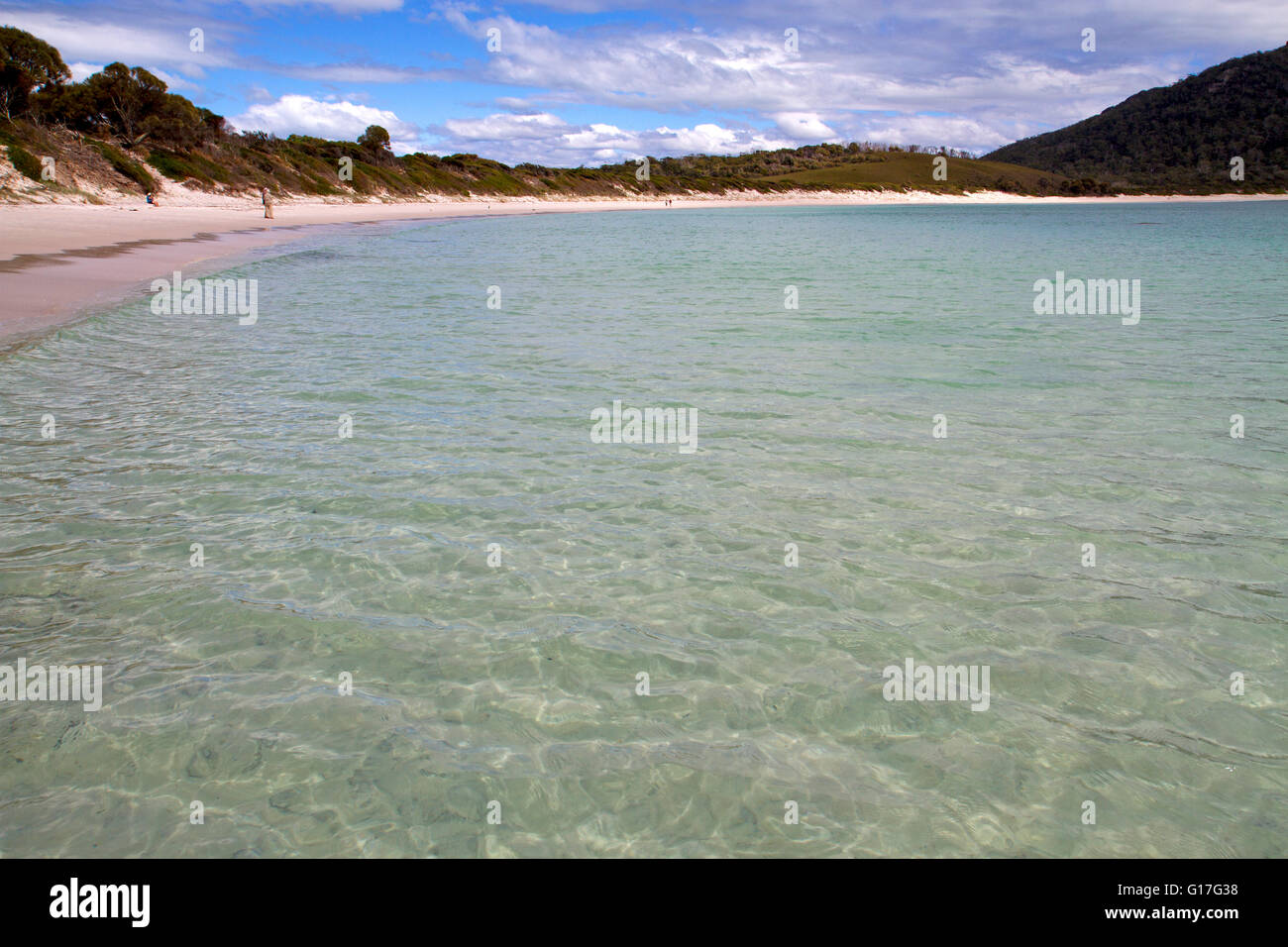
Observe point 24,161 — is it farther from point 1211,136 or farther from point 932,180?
point 1211,136

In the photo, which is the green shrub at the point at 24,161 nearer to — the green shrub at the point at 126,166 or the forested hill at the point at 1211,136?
the green shrub at the point at 126,166

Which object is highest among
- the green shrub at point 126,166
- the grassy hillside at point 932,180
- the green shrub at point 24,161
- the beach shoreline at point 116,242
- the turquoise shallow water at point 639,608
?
the grassy hillside at point 932,180

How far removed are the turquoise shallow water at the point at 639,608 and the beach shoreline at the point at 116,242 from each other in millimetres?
5893

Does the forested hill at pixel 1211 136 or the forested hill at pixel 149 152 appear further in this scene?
the forested hill at pixel 1211 136

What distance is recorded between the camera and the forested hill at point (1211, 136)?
516ft

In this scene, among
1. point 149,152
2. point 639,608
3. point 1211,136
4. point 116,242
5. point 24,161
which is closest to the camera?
point 639,608

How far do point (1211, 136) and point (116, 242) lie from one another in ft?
673

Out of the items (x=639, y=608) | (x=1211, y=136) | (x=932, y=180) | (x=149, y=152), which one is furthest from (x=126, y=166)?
(x=1211, y=136)

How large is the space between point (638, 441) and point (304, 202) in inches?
2461

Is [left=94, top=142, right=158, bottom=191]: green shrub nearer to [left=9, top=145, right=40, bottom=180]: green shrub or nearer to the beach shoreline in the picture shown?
the beach shoreline

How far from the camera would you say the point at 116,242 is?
2730cm

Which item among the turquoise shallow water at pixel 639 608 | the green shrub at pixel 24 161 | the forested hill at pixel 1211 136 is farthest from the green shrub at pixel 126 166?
the forested hill at pixel 1211 136

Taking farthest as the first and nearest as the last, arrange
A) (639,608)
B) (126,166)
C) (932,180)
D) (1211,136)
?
(932,180), (1211,136), (126,166), (639,608)

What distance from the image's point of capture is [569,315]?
16859 millimetres
